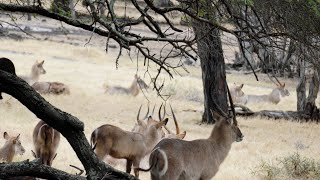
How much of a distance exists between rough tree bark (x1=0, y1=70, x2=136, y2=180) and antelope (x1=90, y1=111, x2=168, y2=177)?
→ 4.20 meters

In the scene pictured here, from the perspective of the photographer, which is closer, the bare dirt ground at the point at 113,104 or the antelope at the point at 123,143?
the antelope at the point at 123,143

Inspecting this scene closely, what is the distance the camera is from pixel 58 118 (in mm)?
5988

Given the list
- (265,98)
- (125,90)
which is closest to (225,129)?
(125,90)

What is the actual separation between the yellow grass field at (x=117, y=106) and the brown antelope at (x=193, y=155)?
106 cm

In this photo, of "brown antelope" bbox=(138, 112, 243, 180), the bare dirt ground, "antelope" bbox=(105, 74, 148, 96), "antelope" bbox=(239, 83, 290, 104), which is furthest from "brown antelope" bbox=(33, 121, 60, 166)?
"antelope" bbox=(239, 83, 290, 104)

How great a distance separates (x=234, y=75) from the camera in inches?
1313

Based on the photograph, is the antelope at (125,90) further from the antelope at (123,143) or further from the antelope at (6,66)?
the antelope at (6,66)

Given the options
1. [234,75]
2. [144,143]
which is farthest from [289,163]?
[234,75]

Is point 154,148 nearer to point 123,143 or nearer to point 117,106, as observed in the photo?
point 123,143

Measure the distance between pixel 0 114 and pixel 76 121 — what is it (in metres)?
11.1

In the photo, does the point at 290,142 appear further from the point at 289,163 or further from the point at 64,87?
the point at 64,87

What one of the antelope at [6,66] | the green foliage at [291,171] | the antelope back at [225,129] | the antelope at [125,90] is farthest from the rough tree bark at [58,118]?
the antelope at [125,90]

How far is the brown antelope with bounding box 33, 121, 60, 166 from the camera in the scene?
1059 centimetres

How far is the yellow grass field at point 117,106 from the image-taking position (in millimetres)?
13891
